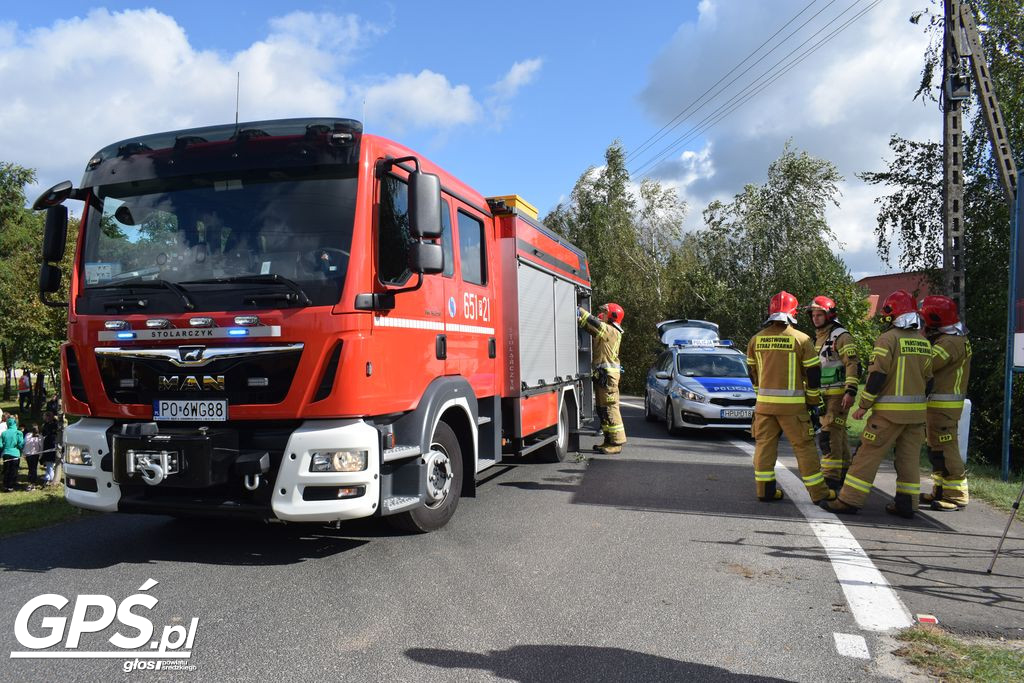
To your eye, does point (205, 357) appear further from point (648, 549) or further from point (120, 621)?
point (648, 549)

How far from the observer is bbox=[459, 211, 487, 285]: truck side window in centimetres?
643

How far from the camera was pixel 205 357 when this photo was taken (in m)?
4.78

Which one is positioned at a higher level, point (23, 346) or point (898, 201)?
point (898, 201)

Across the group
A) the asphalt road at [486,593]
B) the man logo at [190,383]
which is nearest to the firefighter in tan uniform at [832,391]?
the asphalt road at [486,593]

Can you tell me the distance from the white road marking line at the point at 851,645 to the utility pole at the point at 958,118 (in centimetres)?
882

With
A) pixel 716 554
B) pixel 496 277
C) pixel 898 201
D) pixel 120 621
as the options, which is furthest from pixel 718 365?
pixel 120 621

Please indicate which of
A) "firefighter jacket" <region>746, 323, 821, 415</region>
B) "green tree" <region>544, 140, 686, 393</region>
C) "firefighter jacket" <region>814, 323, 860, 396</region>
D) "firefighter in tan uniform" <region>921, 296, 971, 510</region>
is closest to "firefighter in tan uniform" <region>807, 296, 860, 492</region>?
"firefighter jacket" <region>814, 323, 860, 396</region>

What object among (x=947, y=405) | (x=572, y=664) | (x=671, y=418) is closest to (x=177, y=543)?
(x=572, y=664)

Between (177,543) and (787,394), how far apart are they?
5324 mm

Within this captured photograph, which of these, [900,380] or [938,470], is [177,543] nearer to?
[900,380]

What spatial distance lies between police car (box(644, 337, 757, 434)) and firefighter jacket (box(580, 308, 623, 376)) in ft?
7.77

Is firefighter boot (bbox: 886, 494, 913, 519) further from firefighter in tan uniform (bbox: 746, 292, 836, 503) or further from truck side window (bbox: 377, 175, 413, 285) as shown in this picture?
truck side window (bbox: 377, 175, 413, 285)

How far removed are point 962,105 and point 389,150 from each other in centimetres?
1027

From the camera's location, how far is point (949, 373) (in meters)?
7.14
